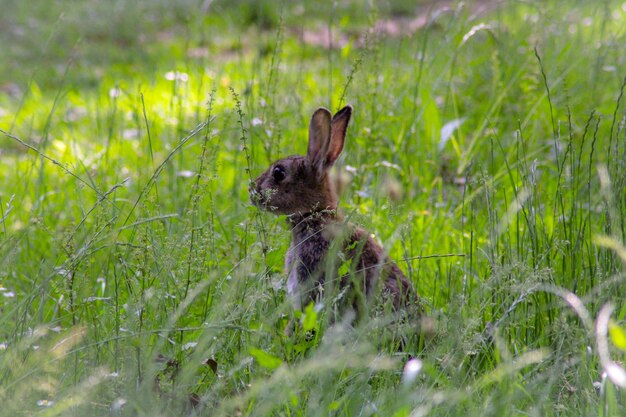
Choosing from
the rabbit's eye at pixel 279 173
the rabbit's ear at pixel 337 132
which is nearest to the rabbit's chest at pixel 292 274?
the rabbit's eye at pixel 279 173

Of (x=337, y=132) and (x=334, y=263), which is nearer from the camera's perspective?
(x=334, y=263)

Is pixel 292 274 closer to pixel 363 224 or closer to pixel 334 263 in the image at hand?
pixel 334 263

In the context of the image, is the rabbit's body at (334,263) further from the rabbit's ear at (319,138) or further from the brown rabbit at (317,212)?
the rabbit's ear at (319,138)

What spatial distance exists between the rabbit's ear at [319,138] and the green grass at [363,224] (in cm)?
34

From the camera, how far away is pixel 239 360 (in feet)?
9.73

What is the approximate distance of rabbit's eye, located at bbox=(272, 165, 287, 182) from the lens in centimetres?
428

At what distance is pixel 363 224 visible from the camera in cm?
330

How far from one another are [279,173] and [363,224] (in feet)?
3.47

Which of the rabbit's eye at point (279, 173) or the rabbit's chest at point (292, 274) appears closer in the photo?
the rabbit's chest at point (292, 274)

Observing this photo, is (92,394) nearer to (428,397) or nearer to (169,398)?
(169,398)

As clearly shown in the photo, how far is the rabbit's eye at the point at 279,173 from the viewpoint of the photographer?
4.28 metres

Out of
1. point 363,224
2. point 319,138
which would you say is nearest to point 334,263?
point 363,224

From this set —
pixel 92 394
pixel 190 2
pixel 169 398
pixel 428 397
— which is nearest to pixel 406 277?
pixel 428 397

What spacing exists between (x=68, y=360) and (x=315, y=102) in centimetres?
353
